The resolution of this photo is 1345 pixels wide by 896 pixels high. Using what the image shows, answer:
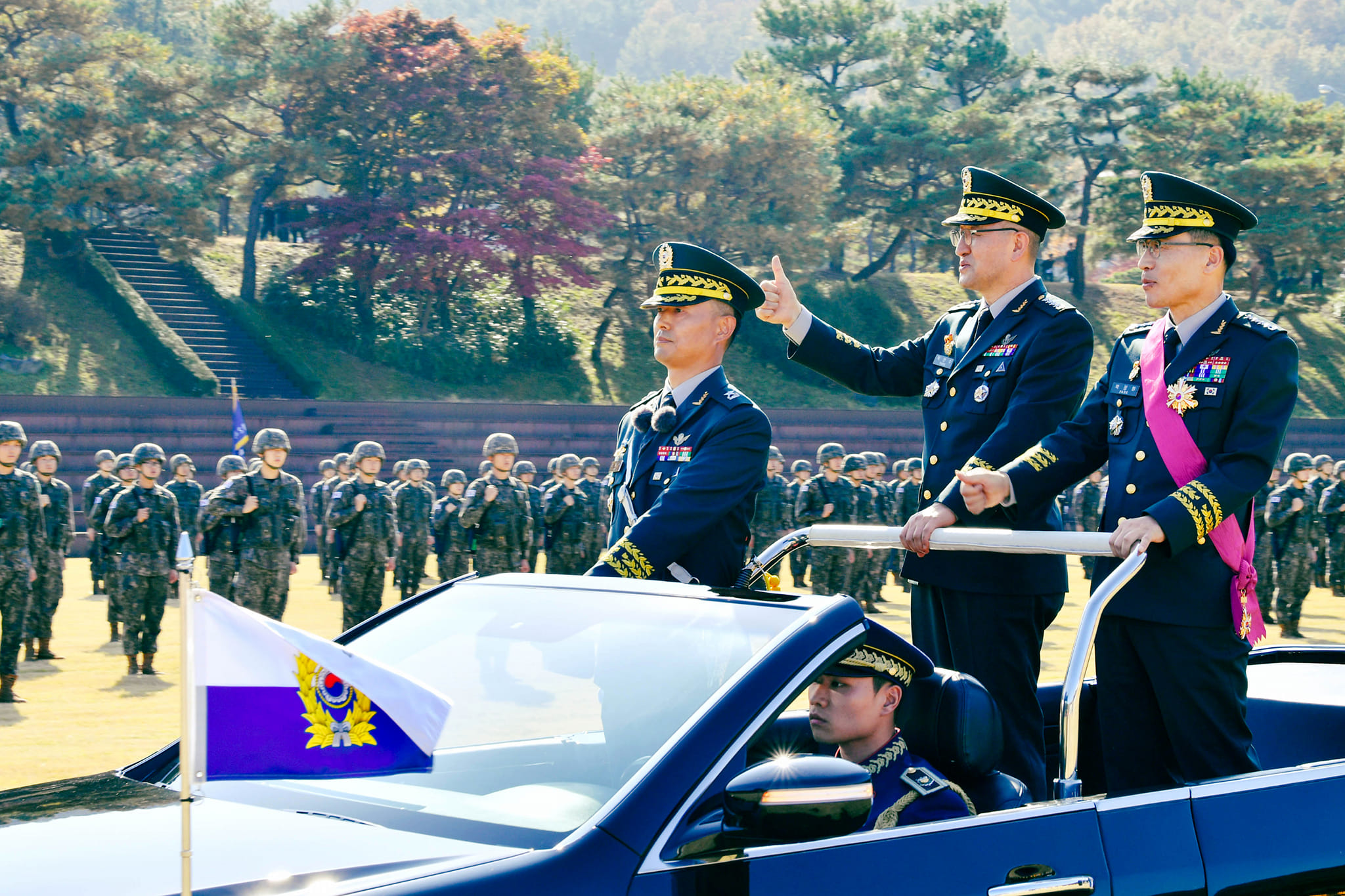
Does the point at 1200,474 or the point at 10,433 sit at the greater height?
the point at 10,433

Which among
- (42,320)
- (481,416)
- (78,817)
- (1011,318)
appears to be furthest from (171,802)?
(42,320)

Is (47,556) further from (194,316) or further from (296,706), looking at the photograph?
(194,316)

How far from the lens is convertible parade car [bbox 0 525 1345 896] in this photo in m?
2.28

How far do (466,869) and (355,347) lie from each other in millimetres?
31695

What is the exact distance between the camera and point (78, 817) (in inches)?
99.7

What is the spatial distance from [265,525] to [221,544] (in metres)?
0.41

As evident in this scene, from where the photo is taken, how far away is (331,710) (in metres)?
2.34

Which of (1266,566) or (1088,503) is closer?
(1266,566)

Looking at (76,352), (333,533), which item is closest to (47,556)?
(333,533)

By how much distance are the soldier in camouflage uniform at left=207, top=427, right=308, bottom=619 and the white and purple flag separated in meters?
9.60

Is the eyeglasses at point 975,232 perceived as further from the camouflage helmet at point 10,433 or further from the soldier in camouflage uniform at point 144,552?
the camouflage helmet at point 10,433

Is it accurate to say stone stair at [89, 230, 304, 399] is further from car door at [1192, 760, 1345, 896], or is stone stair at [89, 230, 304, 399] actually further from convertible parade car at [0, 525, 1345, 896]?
car door at [1192, 760, 1345, 896]

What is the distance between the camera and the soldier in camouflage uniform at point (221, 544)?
38.2 ft

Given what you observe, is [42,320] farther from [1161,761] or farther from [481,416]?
[1161,761]
